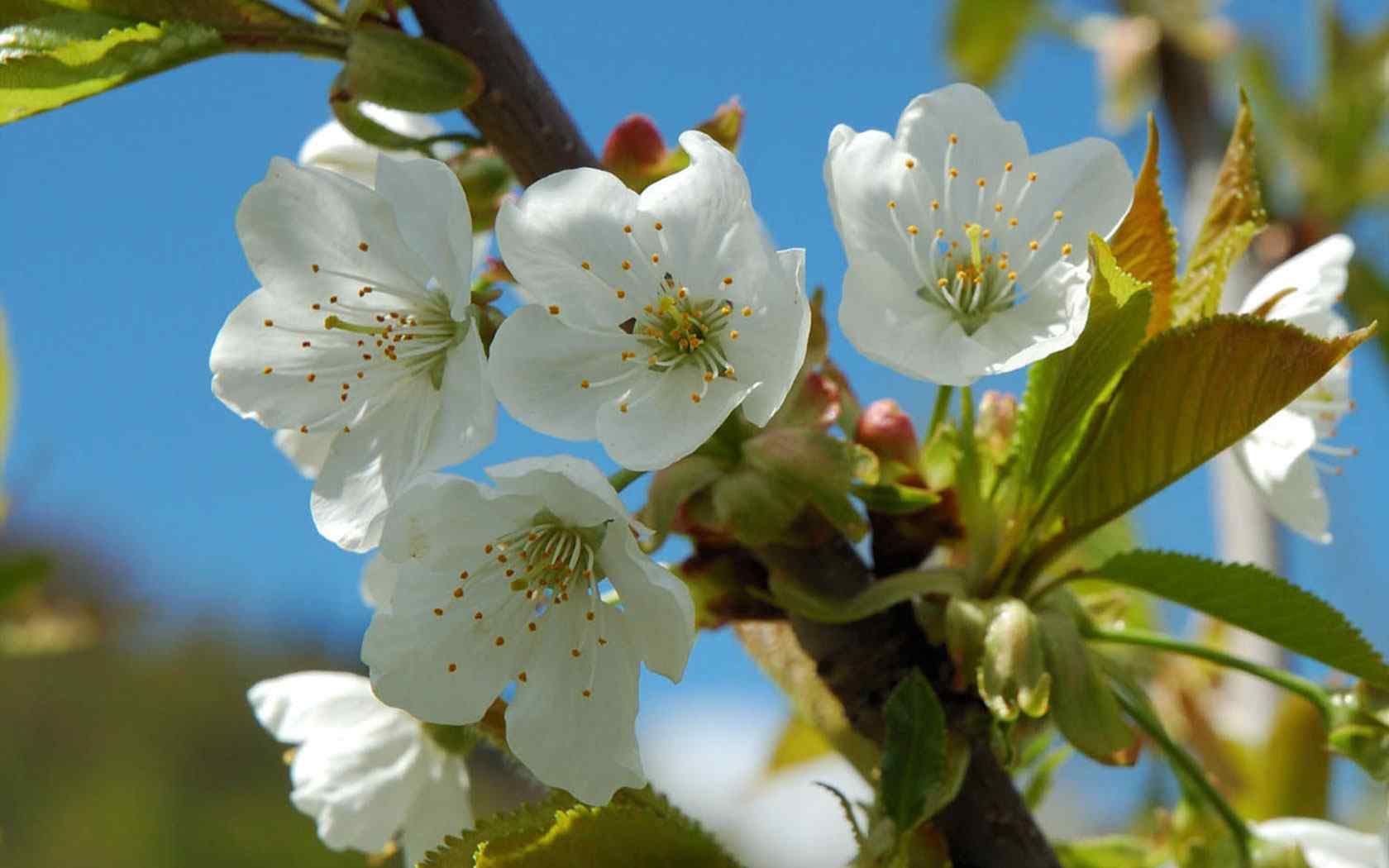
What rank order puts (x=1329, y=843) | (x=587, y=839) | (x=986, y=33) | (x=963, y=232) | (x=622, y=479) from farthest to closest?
(x=986, y=33), (x=1329, y=843), (x=963, y=232), (x=622, y=479), (x=587, y=839)

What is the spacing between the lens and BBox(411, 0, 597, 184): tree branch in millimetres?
812

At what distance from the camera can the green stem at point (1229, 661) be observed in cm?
85

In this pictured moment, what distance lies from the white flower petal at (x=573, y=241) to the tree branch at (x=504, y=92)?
66 mm

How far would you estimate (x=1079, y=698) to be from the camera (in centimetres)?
76

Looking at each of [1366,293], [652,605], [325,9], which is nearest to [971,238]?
[652,605]

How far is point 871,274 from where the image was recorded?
773 millimetres

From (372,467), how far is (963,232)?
16.0 inches

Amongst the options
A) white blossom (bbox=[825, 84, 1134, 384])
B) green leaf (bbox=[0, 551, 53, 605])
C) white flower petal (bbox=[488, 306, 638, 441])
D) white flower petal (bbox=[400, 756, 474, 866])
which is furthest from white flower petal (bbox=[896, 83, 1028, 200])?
green leaf (bbox=[0, 551, 53, 605])

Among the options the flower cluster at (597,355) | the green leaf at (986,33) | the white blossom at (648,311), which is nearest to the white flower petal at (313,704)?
the flower cluster at (597,355)

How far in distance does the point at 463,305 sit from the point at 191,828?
421cm

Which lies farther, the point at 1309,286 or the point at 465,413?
the point at 1309,286

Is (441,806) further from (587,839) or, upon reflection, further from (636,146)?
(636,146)

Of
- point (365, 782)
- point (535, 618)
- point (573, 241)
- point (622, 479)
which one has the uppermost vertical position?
point (573, 241)

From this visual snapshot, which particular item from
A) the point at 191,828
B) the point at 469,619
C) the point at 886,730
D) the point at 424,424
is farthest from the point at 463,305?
the point at 191,828
